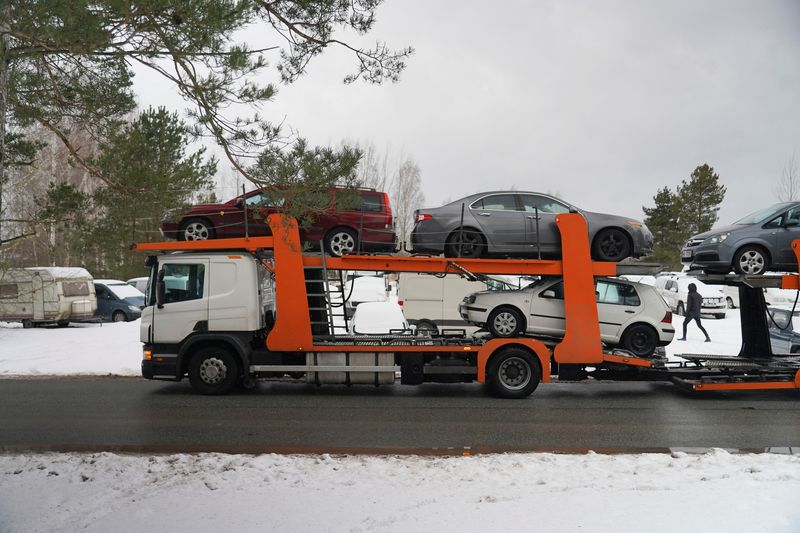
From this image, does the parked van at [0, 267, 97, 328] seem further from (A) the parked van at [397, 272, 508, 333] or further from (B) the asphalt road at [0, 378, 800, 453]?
(A) the parked van at [397, 272, 508, 333]

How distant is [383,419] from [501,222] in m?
3.70

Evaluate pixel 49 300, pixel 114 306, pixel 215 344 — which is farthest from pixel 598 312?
pixel 114 306

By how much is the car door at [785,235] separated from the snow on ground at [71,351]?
12425 millimetres

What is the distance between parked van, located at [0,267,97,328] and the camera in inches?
850

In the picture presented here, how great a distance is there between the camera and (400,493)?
18.4 feet

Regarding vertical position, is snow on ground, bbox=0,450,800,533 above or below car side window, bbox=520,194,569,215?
below

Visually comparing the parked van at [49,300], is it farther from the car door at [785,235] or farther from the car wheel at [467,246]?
the car door at [785,235]

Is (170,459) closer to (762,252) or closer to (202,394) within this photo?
(202,394)

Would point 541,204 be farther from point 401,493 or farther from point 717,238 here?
point 401,493

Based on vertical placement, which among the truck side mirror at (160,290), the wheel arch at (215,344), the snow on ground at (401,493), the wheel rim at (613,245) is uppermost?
the wheel rim at (613,245)

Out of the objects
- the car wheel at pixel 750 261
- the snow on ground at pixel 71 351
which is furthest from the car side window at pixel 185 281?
the car wheel at pixel 750 261

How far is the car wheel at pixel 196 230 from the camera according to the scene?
1026 cm

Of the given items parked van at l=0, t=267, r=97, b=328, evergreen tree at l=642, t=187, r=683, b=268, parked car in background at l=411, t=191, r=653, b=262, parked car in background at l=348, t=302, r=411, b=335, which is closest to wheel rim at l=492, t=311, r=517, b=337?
parked car in background at l=411, t=191, r=653, b=262

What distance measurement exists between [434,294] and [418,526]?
12.7 m
